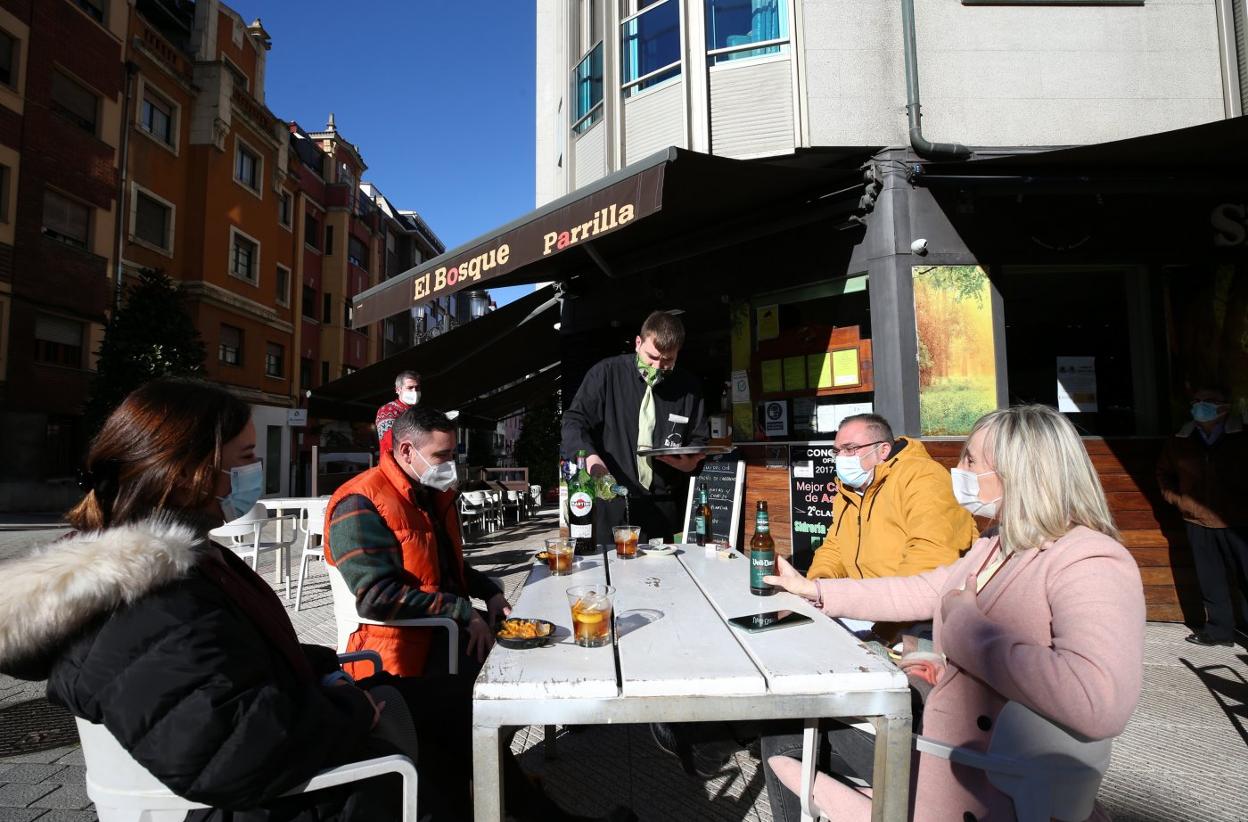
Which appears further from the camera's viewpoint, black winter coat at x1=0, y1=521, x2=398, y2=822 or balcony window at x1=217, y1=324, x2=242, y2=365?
balcony window at x1=217, y1=324, x2=242, y2=365

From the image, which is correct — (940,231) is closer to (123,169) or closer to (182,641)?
(182,641)

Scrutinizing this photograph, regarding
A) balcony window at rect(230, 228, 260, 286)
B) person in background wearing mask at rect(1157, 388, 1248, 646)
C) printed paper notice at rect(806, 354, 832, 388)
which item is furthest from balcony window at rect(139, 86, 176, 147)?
person in background wearing mask at rect(1157, 388, 1248, 646)

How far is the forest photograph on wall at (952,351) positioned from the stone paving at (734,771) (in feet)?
6.81

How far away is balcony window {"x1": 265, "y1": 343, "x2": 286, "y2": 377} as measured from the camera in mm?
22281

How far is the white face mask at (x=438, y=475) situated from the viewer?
106 inches

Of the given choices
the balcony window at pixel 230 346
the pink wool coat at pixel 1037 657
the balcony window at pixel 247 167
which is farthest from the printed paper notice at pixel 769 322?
the balcony window at pixel 247 167

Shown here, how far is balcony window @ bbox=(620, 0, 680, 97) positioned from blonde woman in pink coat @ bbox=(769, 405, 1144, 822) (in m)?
6.00

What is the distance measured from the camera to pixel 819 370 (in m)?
5.65

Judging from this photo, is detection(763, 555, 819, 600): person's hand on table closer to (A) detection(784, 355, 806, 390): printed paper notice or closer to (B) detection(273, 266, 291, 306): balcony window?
(A) detection(784, 355, 806, 390): printed paper notice

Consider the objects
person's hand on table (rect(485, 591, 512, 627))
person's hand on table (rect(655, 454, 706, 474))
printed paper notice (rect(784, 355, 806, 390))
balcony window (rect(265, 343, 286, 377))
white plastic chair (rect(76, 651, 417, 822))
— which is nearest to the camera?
white plastic chair (rect(76, 651, 417, 822))

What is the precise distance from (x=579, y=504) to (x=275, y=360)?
2336cm

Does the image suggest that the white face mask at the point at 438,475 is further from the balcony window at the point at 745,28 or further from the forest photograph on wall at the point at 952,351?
the balcony window at the point at 745,28

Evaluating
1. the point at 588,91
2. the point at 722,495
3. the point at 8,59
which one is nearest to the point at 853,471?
the point at 722,495

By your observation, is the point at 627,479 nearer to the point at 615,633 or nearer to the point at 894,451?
the point at 894,451
